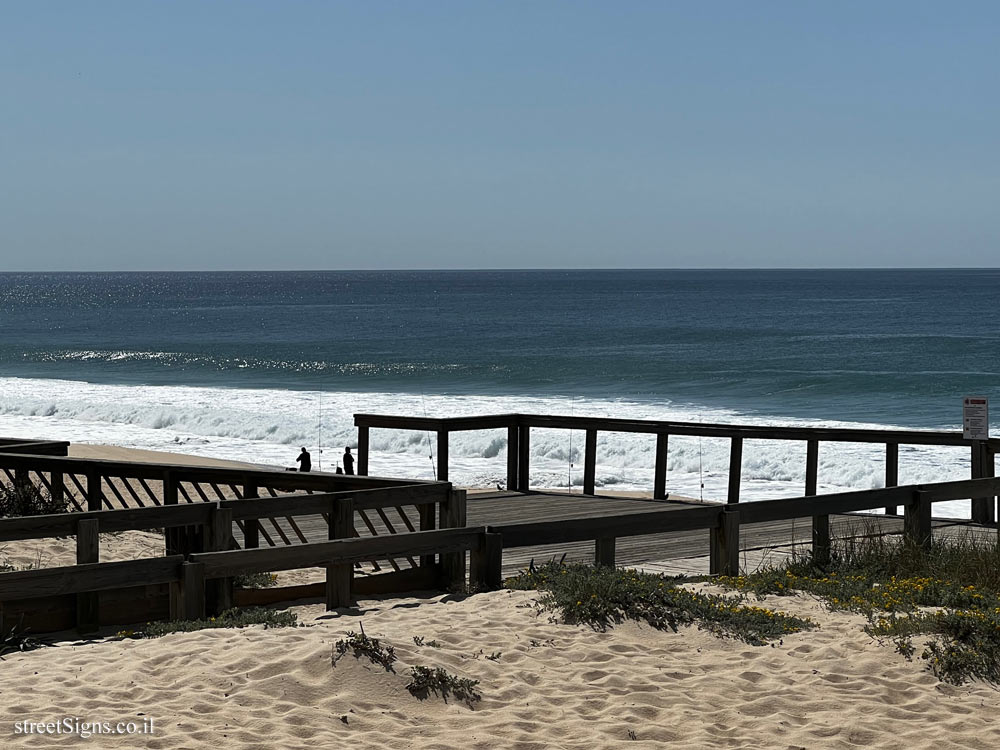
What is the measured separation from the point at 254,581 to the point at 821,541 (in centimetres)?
480

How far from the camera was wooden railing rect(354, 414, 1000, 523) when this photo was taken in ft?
44.8

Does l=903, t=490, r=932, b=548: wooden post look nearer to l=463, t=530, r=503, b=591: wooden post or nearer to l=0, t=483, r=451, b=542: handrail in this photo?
l=463, t=530, r=503, b=591: wooden post

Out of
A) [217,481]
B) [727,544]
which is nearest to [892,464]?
[727,544]

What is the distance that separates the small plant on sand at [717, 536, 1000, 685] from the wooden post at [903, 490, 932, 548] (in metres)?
0.20

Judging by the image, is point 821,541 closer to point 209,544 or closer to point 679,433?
point 679,433

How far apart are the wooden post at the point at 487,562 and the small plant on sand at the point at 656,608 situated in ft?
2.20

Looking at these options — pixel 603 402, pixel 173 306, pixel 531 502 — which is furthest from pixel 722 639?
pixel 173 306

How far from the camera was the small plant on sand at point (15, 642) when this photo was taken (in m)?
7.46

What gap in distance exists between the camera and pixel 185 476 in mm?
11258

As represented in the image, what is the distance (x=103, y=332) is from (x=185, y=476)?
3497 inches

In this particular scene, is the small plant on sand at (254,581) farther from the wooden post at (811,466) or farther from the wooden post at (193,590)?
the wooden post at (811,466)

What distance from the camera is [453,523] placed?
32.8 feet

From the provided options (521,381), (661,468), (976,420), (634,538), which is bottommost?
(521,381)

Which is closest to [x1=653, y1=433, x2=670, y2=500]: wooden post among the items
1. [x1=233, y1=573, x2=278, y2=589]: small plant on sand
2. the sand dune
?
[x1=233, y1=573, x2=278, y2=589]: small plant on sand
